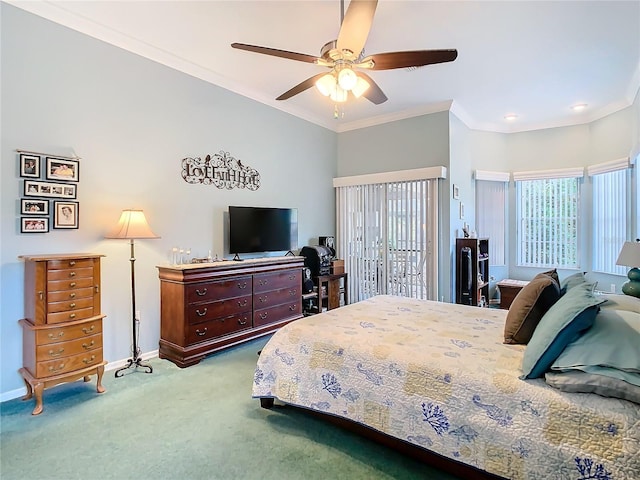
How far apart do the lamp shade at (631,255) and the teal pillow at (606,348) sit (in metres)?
1.57

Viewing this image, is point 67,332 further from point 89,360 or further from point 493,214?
point 493,214

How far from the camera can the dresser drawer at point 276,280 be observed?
398 cm

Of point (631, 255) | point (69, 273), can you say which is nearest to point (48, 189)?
point (69, 273)

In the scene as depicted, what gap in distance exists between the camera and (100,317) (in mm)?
2727

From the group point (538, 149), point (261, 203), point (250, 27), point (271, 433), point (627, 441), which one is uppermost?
point (250, 27)

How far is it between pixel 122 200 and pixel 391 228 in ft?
11.9

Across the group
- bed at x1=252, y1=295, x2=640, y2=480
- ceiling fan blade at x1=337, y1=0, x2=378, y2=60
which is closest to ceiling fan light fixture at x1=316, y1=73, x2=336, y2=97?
ceiling fan blade at x1=337, y1=0, x2=378, y2=60

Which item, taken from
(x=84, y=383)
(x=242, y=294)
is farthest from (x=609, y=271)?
(x=84, y=383)

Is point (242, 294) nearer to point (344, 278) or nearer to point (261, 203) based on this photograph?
point (261, 203)

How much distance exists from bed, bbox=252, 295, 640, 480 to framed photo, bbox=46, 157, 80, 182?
7.24ft

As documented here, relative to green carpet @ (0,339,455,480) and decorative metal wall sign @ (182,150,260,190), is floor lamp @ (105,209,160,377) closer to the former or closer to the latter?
green carpet @ (0,339,455,480)

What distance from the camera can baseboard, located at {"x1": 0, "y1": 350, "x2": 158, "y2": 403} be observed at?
102 inches

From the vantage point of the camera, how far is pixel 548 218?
584cm

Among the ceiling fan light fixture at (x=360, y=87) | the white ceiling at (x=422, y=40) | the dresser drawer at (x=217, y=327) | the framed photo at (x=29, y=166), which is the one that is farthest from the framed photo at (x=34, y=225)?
the ceiling fan light fixture at (x=360, y=87)
